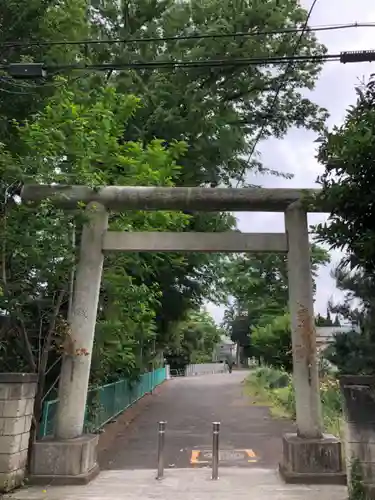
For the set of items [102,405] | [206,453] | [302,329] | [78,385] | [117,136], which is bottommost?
[206,453]

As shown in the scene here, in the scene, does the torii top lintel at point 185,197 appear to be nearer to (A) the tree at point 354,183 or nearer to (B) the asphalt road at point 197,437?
(A) the tree at point 354,183

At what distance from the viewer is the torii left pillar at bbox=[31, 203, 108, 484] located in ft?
→ 26.1

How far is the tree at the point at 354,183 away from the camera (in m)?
5.55

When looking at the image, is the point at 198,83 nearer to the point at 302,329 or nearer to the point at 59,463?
the point at 302,329

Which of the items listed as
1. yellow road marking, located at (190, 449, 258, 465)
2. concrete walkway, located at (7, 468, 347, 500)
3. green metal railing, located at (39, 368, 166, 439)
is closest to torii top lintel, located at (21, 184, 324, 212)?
green metal railing, located at (39, 368, 166, 439)

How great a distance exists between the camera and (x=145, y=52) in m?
17.8

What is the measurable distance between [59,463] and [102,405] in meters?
6.70

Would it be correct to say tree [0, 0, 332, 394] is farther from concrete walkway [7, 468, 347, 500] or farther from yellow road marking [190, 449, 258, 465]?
yellow road marking [190, 449, 258, 465]

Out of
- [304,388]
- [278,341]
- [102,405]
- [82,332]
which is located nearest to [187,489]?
[304,388]

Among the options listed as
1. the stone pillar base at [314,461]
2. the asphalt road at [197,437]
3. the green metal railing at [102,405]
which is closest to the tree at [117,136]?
the green metal railing at [102,405]

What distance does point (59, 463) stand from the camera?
26.1ft

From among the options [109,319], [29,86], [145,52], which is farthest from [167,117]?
[109,319]

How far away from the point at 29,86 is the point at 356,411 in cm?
786

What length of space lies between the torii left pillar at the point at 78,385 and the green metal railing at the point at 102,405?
1.01 m
